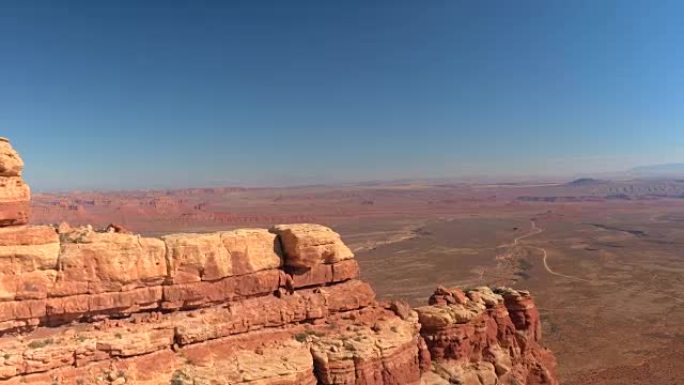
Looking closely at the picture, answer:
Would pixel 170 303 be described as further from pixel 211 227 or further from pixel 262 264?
pixel 211 227

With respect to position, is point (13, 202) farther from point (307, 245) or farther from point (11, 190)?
point (307, 245)

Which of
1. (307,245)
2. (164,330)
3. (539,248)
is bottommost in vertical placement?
(539,248)

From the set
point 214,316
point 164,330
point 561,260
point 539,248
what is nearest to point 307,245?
point 214,316

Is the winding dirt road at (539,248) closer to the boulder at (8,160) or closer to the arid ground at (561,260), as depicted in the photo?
the arid ground at (561,260)

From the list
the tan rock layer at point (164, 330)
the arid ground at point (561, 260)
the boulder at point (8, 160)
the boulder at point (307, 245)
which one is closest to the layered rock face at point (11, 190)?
the boulder at point (8, 160)

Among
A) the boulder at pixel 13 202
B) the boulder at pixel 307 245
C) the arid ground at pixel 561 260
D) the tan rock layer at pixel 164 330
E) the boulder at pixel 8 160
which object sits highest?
the boulder at pixel 8 160

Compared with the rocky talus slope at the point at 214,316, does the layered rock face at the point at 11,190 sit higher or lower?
higher

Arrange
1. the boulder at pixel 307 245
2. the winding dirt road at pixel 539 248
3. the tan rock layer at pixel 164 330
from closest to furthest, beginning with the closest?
the tan rock layer at pixel 164 330 < the boulder at pixel 307 245 < the winding dirt road at pixel 539 248
